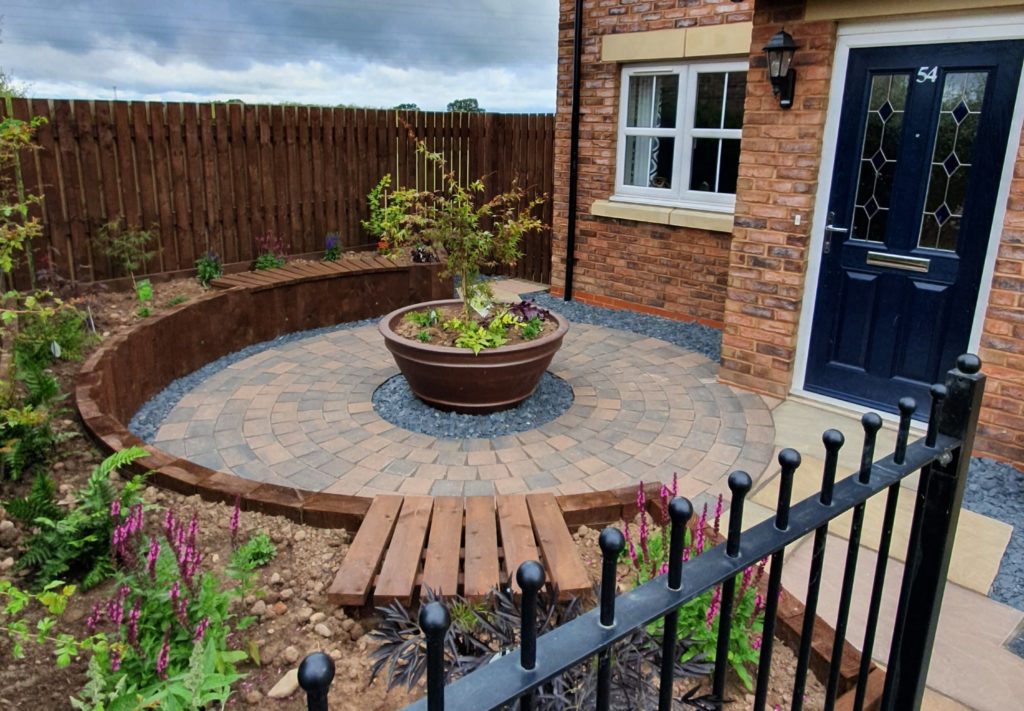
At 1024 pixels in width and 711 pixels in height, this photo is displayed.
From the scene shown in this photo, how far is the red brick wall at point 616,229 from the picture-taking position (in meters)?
6.95

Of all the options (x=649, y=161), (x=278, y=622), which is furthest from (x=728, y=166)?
(x=278, y=622)

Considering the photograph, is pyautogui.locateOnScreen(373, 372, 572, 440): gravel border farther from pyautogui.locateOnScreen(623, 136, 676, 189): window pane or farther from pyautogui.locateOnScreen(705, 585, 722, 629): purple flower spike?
pyautogui.locateOnScreen(623, 136, 676, 189): window pane

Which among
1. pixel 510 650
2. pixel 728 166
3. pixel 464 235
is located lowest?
pixel 510 650

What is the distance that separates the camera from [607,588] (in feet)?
3.34

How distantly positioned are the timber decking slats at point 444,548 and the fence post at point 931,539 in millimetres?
1372

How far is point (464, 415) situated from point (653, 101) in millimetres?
4262

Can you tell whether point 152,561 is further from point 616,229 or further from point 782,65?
point 616,229

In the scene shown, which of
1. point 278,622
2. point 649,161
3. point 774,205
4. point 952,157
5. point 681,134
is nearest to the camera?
point 278,622

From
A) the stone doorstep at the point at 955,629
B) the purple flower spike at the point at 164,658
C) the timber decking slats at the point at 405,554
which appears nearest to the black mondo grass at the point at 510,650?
the timber decking slats at the point at 405,554

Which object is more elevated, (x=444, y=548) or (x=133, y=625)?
(x=133, y=625)

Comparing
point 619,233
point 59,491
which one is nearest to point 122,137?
point 59,491

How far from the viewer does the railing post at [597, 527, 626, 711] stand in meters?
1.00

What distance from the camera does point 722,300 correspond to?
6961mm

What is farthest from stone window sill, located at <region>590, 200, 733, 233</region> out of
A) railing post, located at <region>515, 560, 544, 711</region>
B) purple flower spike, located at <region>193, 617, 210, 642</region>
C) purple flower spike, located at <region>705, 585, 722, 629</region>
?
railing post, located at <region>515, 560, 544, 711</region>
